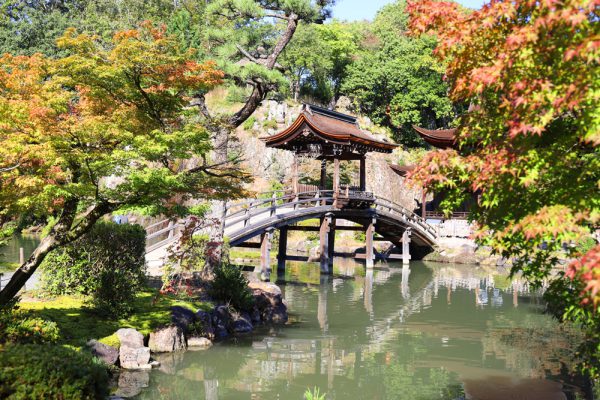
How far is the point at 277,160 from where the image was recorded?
4012cm

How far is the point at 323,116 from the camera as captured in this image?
26.5 m

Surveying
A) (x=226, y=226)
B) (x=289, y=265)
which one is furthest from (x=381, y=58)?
(x=226, y=226)

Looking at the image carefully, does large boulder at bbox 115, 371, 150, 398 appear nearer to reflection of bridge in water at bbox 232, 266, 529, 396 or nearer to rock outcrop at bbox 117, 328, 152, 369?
rock outcrop at bbox 117, 328, 152, 369

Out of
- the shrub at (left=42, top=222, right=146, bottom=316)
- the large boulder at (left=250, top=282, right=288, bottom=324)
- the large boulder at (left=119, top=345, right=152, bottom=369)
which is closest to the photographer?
the large boulder at (left=119, top=345, right=152, bottom=369)

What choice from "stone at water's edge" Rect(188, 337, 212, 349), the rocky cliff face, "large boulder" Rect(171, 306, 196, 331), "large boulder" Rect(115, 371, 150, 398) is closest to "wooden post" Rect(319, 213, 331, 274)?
"large boulder" Rect(171, 306, 196, 331)

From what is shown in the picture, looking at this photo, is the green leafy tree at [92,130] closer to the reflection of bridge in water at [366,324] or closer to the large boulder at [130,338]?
the large boulder at [130,338]

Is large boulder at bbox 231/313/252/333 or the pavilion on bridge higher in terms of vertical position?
the pavilion on bridge

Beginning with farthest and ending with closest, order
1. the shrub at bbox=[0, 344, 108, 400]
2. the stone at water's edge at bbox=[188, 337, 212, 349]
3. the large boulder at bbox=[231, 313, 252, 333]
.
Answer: the large boulder at bbox=[231, 313, 252, 333], the stone at water's edge at bbox=[188, 337, 212, 349], the shrub at bbox=[0, 344, 108, 400]

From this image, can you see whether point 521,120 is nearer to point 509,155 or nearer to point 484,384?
point 509,155

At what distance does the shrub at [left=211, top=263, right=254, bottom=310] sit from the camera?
44.9 feet

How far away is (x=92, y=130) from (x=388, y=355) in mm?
7276

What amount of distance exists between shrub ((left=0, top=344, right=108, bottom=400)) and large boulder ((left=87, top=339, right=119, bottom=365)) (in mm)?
2493

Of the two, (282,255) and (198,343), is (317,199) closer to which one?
(282,255)

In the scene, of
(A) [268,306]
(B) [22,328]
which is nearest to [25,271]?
(B) [22,328]
